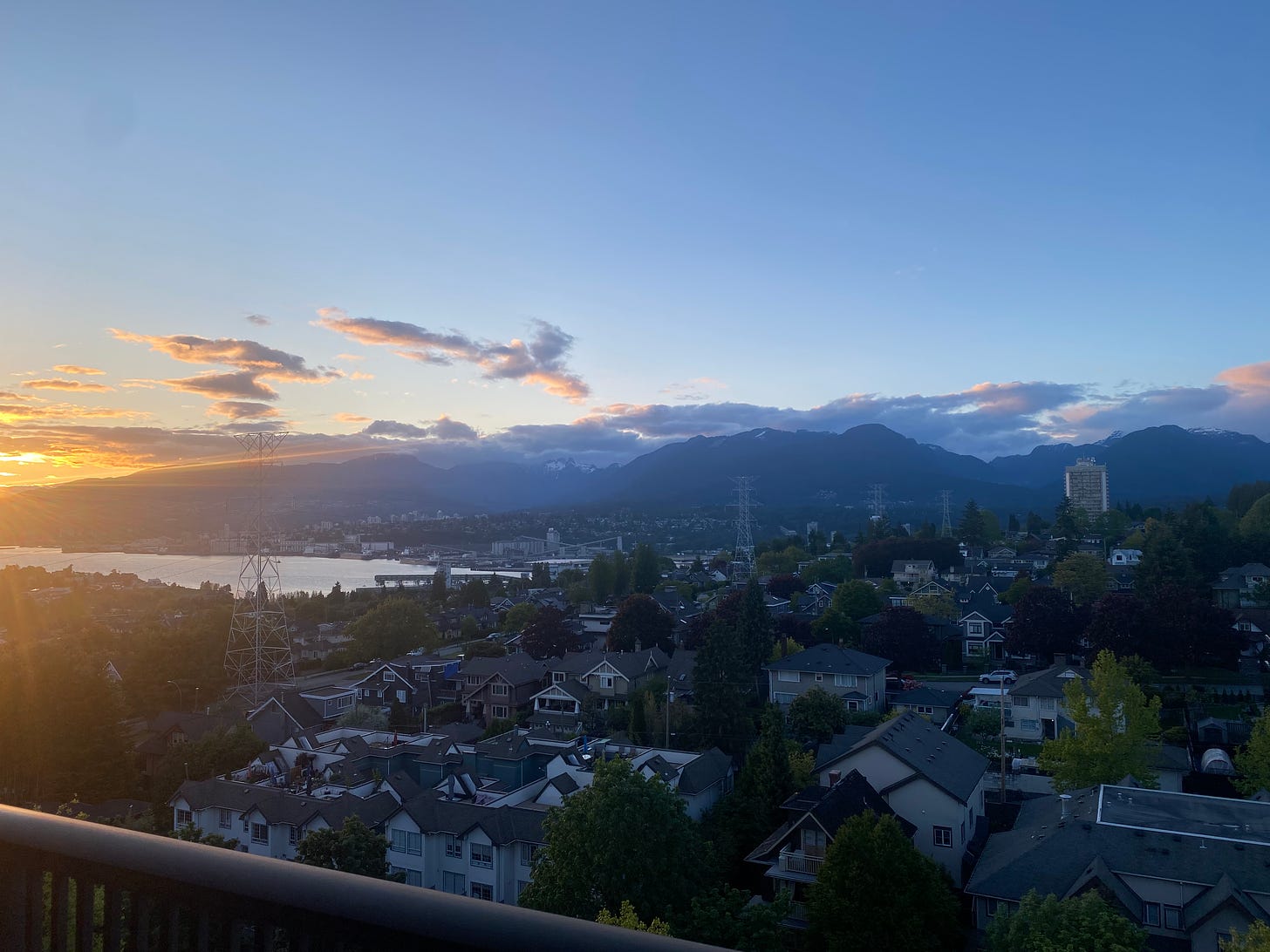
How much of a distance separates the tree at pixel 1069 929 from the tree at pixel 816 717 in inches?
353

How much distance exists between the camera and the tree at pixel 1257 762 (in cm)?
1175

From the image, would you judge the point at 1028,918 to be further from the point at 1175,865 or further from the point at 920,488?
the point at 920,488

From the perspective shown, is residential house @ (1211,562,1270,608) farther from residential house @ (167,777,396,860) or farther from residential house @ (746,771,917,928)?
residential house @ (167,777,396,860)

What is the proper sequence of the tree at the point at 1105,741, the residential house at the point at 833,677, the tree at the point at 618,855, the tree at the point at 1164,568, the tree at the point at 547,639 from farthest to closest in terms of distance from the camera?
the tree at the point at 547,639 < the tree at the point at 1164,568 < the residential house at the point at 833,677 < the tree at the point at 1105,741 < the tree at the point at 618,855

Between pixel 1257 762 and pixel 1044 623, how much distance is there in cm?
1107

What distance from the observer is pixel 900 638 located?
23125 mm

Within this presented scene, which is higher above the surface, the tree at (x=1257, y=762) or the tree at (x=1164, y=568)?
the tree at (x=1164, y=568)

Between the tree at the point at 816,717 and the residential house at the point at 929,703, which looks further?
the residential house at the point at 929,703

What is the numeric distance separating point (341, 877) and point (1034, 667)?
25.9 metres

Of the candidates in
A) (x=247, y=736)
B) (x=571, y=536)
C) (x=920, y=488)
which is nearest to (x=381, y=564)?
(x=571, y=536)

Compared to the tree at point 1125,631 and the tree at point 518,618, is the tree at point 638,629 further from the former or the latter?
the tree at point 1125,631

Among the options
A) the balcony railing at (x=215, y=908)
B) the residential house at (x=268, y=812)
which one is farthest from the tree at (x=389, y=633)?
the balcony railing at (x=215, y=908)

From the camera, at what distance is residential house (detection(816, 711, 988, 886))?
11.0 m

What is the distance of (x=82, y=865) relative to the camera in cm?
107
